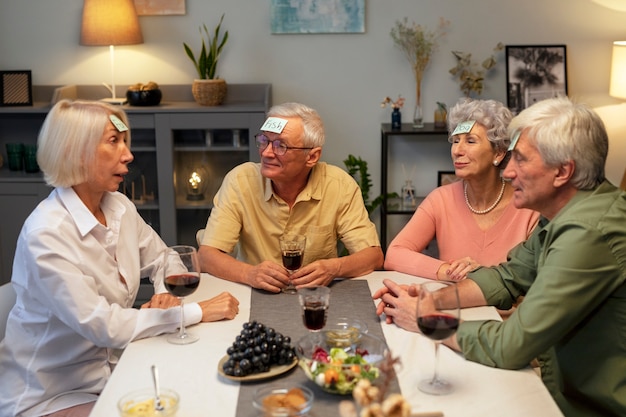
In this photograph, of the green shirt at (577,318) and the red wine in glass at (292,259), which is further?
the red wine in glass at (292,259)

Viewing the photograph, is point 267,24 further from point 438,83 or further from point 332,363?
point 332,363

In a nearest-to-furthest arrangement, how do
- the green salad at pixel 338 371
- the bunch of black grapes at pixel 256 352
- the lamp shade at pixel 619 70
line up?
the green salad at pixel 338 371 → the bunch of black grapes at pixel 256 352 → the lamp shade at pixel 619 70

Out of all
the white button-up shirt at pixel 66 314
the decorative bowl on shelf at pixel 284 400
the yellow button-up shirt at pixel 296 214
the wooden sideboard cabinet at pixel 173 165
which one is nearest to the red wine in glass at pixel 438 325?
the decorative bowl on shelf at pixel 284 400

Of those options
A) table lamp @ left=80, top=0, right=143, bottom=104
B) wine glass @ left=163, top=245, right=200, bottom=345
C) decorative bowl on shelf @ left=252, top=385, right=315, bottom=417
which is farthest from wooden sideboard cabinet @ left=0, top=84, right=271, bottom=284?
decorative bowl on shelf @ left=252, top=385, right=315, bottom=417

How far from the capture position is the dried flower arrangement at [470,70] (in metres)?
4.68

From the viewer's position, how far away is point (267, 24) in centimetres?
477

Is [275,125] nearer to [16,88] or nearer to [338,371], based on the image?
[338,371]

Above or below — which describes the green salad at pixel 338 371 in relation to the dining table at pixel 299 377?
above

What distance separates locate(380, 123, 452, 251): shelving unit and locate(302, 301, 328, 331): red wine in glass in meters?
2.65

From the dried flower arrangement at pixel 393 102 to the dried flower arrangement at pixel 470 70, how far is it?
0.34 metres

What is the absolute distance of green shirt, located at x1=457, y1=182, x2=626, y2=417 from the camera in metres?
1.92

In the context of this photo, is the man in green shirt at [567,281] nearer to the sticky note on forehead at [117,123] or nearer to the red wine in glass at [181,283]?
the red wine in glass at [181,283]

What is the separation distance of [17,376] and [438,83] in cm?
323

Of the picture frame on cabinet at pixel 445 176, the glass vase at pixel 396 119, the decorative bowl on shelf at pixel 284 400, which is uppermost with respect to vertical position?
the glass vase at pixel 396 119
